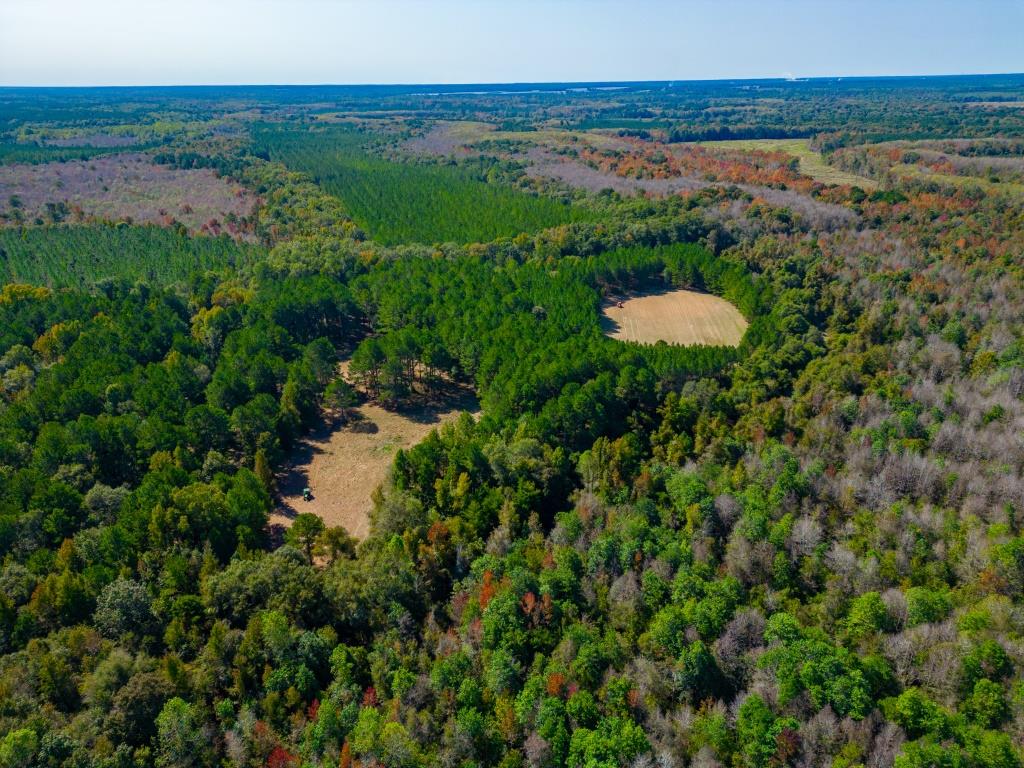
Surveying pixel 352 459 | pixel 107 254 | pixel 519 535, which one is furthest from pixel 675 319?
pixel 107 254

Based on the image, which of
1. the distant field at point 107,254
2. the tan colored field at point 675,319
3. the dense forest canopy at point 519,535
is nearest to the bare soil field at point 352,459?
the dense forest canopy at point 519,535

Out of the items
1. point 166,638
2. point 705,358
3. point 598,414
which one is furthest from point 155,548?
point 705,358

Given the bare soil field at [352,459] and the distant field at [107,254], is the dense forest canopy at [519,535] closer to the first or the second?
the bare soil field at [352,459]

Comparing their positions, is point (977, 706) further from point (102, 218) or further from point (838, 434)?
point (102, 218)

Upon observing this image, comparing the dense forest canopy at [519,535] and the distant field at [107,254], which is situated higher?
the distant field at [107,254]

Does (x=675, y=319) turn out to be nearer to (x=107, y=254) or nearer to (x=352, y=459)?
(x=352, y=459)

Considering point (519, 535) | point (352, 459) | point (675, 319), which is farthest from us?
point (675, 319)
